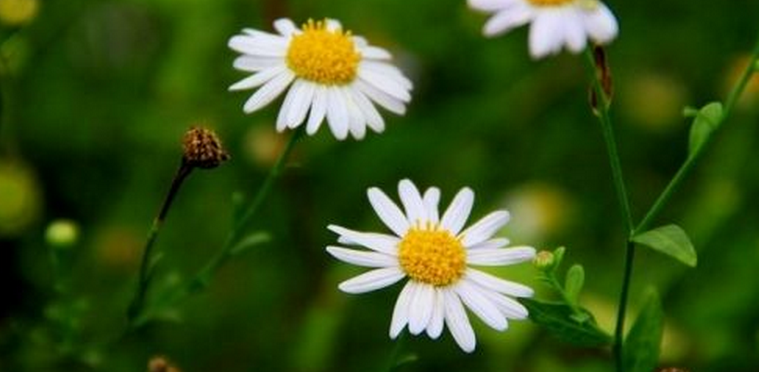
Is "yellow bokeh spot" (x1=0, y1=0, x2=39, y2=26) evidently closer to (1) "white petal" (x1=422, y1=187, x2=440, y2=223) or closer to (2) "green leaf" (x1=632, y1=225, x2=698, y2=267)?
(1) "white petal" (x1=422, y1=187, x2=440, y2=223)

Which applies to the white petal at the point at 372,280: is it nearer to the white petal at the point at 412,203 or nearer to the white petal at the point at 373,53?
the white petal at the point at 412,203

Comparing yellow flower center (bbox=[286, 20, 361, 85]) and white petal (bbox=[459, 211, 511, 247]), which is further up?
yellow flower center (bbox=[286, 20, 361, 85])

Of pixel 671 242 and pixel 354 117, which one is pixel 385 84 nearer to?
pixel 354 117

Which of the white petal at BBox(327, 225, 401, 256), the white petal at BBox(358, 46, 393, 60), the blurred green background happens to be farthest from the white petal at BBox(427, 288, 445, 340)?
the blurred green background

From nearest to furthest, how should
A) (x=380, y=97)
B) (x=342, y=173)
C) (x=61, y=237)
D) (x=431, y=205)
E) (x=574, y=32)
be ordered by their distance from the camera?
1. (x=574, y=32)
2. (x=431, y=205)
3. (x=380, y=97)
4. (x=61, y=237)
5. (x=342, y=173)

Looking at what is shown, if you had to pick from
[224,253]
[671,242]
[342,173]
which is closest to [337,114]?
[224,253]
